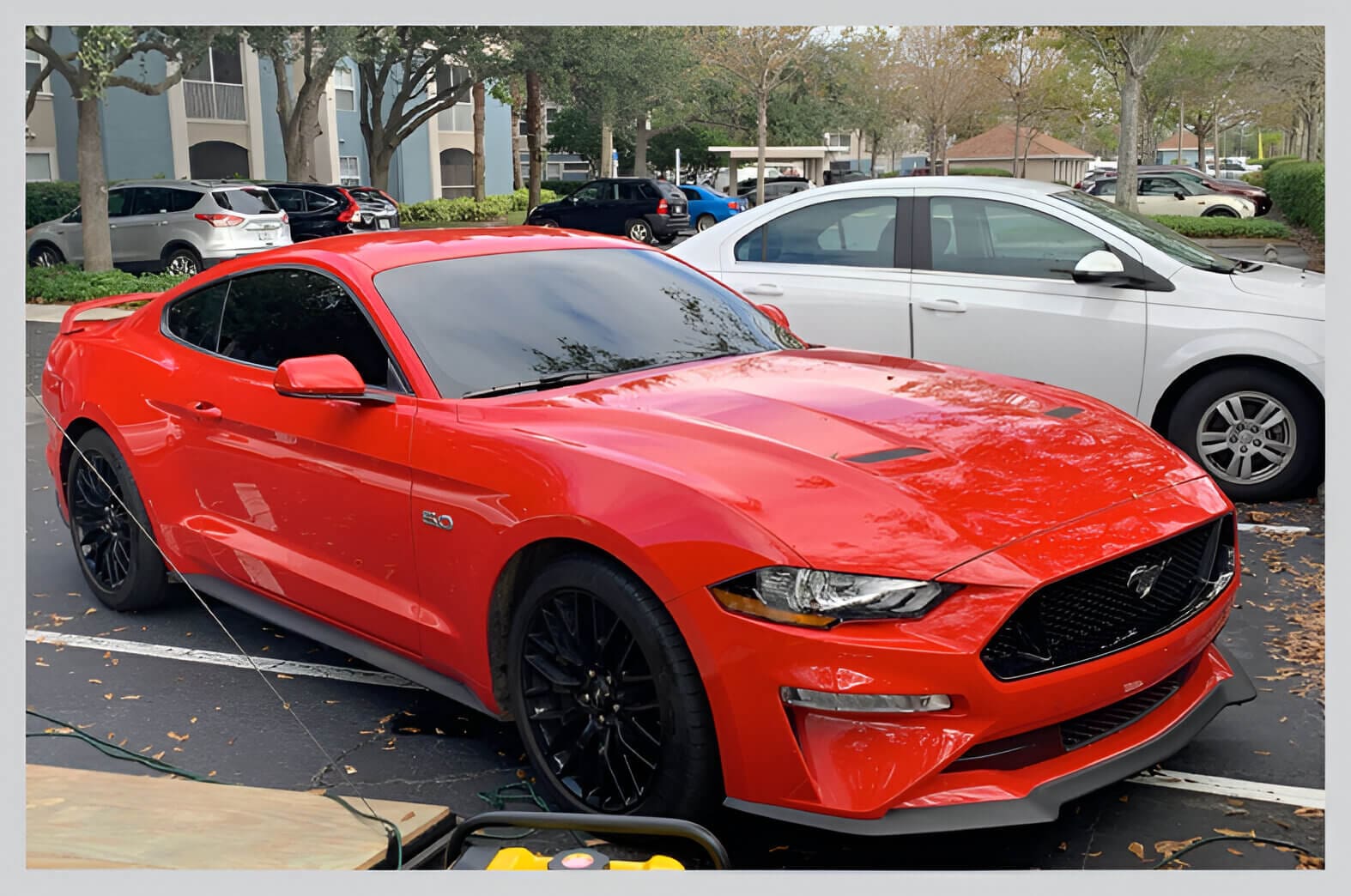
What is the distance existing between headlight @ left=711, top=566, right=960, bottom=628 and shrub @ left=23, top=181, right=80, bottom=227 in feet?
106

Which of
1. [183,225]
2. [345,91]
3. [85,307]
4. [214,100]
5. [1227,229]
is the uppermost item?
[345,91]

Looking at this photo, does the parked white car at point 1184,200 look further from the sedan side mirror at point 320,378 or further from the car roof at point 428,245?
the sedan side mirror at point 320,378

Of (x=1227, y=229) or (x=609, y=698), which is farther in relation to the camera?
(x=1227, y=229)

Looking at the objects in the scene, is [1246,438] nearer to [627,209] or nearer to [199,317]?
[199,317]

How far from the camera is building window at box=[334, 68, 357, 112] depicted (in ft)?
157

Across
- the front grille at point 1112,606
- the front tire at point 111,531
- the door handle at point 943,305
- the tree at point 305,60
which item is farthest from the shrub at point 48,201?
the front grille at point 1112,606

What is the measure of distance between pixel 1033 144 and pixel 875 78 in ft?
71.4

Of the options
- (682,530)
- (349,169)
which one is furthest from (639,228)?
(682,530)

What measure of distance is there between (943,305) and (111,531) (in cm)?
459

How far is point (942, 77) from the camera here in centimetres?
5566

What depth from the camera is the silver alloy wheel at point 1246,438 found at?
6723 millimetres

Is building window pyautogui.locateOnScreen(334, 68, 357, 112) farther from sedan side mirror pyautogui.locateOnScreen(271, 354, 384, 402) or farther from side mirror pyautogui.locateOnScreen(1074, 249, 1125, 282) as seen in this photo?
sedan side mirror pyautogui.locateOnScreen(271, 354, 384, 402)

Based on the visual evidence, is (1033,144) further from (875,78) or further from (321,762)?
(321,762)

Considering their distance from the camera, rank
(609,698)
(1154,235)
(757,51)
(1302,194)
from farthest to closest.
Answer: (757,51) < (1302,194) < (1154,235) < (609,698)
